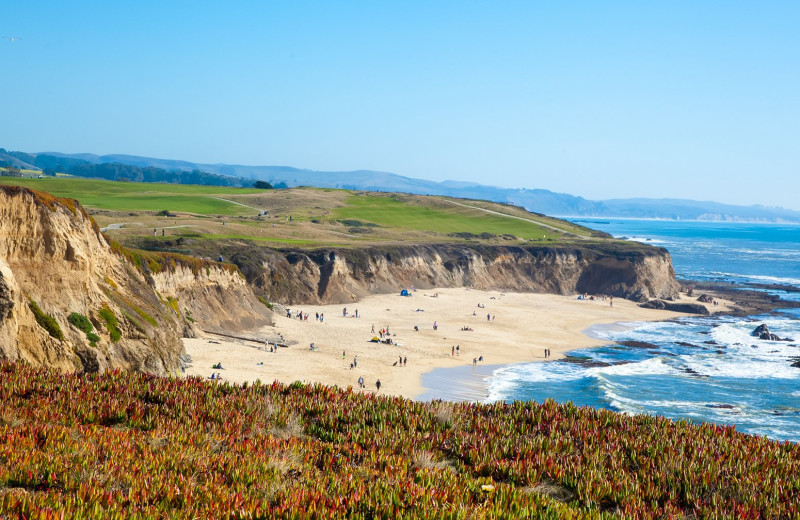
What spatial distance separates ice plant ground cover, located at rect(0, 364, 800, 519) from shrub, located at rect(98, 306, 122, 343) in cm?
1476

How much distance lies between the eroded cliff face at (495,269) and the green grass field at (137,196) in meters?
42.7

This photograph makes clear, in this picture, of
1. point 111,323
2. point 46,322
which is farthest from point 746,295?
point 46,322

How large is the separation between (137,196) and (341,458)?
126936 mm

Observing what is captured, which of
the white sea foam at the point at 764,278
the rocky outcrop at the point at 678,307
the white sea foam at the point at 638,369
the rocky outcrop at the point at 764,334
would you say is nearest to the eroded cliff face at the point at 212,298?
the white sea foam at the point at 638,369

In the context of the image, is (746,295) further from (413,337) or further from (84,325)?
(84,325)

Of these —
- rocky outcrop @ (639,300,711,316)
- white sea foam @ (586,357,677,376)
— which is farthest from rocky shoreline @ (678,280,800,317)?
white sea foam @ (586,357,677,376)

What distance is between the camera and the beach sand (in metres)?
39.1

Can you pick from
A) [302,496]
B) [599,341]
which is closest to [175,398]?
[302,496]

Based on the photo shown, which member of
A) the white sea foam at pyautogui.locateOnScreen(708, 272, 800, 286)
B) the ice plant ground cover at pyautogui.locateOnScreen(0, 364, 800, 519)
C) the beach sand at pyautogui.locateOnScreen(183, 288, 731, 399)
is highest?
the ice plant ground cover at pyautogui.locateOnScreen(0, 364, 800, 519)

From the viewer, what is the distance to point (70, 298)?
2798 centimetres

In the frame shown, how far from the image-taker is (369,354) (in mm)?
47062

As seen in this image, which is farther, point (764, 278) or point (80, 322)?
point (764, 278)

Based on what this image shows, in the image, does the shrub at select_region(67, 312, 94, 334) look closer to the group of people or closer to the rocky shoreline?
the group of people

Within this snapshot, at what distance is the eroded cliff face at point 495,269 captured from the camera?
7538 centimetres
